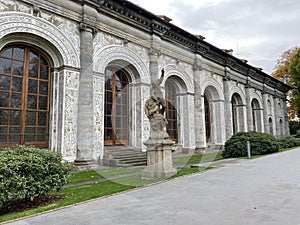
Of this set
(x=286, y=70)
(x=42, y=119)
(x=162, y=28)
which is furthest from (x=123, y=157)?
(x=286, y=70)

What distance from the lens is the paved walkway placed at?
3.52 m

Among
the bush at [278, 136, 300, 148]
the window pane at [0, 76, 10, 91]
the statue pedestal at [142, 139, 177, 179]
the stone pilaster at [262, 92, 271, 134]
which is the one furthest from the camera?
the stone pilaster at [262, 92, 271, 134]

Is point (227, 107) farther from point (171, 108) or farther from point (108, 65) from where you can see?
point (108, 65)

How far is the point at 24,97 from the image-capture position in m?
9.21

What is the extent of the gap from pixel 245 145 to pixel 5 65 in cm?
1263

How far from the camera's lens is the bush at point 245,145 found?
13.1m

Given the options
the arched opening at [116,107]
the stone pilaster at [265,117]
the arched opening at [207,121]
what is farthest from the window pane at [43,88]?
the stone pilaster at [265,117]

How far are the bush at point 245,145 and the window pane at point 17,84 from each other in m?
11.3

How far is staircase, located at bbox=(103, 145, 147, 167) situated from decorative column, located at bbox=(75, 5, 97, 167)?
912 mm

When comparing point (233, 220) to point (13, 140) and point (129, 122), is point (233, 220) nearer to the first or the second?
point (13, 140)

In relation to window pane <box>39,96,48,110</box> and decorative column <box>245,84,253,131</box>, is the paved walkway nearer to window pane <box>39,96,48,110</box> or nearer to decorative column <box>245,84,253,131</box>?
window pane <box>39,96,48,110</box>

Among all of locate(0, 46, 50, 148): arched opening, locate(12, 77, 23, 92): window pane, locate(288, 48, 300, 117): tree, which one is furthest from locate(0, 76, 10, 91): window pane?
locate(288, 48, 300, 117): tree

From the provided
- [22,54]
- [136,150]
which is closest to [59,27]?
[22,54]

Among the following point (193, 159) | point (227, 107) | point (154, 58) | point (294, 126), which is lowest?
point (193, 159)
